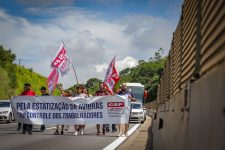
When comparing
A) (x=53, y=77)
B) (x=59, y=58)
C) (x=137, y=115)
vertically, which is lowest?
(x=137, y=115)

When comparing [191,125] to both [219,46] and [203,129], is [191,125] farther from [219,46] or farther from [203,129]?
[219,46]

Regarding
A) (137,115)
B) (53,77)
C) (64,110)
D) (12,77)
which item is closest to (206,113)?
(64,110)

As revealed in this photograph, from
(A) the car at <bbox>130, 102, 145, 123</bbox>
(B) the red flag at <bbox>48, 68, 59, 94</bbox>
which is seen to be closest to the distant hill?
(A) the car at <bbox>130, 102, 145, 123</bbox>

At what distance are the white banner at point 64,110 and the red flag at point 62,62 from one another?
2.72m

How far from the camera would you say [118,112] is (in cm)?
1736

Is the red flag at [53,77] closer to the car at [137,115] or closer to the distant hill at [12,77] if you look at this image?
the car at [137,115]

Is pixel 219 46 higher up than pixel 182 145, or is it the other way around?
pixel 219 46

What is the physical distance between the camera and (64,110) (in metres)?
17.0

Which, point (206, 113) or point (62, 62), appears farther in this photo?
point (62, 62)

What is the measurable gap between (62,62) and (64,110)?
3.23 m

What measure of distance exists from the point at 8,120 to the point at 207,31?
2681cm

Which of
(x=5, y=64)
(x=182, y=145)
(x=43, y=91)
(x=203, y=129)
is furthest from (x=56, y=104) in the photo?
(x=5, y=64)

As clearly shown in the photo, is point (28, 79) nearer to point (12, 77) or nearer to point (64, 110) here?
point (12, 77)

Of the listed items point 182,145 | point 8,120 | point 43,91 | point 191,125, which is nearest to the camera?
point 191,125
